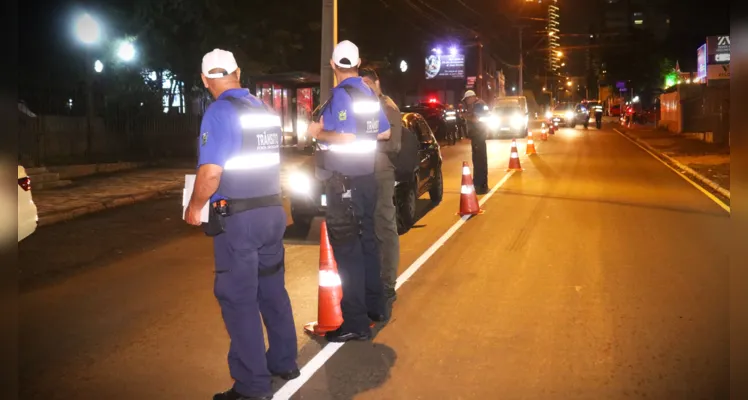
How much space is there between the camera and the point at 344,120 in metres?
6.43

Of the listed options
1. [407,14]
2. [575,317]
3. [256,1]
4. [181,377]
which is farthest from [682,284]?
[407,14]

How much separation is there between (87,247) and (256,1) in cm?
2124

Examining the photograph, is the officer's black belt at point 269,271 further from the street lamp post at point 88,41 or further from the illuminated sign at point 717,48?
the illuminated sign at point 717,48

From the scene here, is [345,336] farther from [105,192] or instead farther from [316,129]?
[105,192]

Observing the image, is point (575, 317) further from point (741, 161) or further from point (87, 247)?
point (741, 161)

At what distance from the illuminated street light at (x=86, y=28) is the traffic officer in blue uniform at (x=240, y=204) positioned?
1677 cm

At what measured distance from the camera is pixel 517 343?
646cm

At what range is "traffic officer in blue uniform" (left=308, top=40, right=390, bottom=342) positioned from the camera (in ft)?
21.1

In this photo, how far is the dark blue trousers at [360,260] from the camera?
6.52 m

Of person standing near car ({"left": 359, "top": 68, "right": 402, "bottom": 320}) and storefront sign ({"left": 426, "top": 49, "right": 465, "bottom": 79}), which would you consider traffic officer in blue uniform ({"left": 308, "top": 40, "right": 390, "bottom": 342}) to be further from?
storefront sign ({"left": 426, "top": 49, "right": 465, "bottom": 79})

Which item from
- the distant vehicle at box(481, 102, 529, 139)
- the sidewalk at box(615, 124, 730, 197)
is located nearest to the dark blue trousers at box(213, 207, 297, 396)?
the sidewalk at box(615, 124, 730, 197)

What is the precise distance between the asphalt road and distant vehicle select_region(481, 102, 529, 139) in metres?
26.9

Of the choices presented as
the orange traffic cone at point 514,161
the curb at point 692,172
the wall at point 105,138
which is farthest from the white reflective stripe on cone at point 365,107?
the orange traffic cone at point 514,161

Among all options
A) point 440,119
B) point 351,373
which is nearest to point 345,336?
point 351,373
